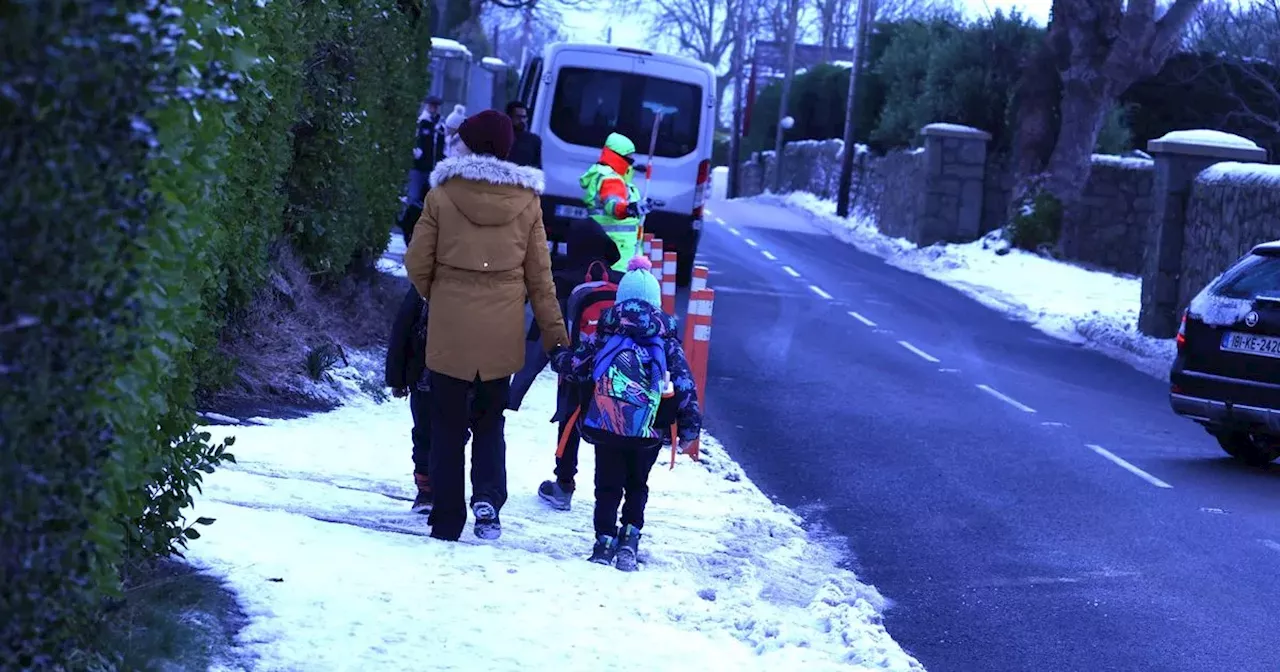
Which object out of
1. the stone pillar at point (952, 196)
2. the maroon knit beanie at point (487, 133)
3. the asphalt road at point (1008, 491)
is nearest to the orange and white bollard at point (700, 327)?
the asphalt road at point (1008, 491)

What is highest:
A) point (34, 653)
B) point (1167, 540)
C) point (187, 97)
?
point (187, 97)

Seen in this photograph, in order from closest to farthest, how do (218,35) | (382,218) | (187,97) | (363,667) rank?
(187,97), (218,35), (363,667), (382,218)

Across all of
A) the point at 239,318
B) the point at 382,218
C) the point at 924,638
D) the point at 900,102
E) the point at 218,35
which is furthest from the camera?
the point at 900,102

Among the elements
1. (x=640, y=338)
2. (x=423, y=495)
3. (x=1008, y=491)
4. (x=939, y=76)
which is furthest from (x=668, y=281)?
(x=939, y=76)

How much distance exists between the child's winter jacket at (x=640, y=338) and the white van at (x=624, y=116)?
11.6 metres

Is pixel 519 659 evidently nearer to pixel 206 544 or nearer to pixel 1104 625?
pixel 206 544

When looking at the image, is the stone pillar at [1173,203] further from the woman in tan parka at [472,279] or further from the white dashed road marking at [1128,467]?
the woman in tan parka at [472,279]

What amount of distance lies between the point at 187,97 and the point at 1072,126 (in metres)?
28.5

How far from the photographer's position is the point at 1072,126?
30.8 m

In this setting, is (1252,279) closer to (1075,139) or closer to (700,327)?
(700,327)

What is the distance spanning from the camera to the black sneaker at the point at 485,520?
7254 millimetres

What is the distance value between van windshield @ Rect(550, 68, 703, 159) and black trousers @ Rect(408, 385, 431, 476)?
1146cm

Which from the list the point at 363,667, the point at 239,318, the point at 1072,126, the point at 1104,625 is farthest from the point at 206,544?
the point at 1072,126

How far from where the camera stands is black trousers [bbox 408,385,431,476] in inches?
303
